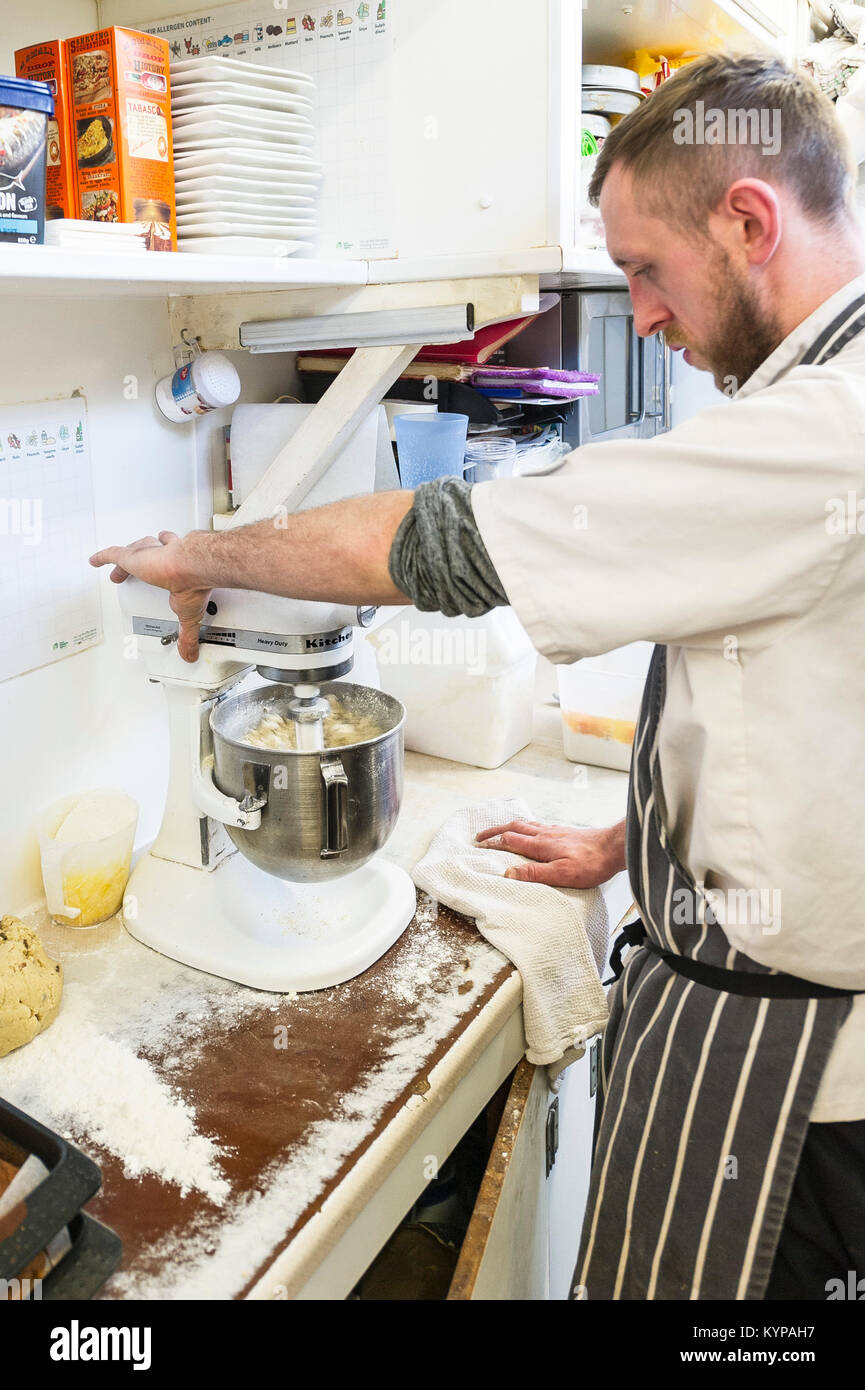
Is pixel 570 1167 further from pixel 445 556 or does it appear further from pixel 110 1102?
pixel 445 556

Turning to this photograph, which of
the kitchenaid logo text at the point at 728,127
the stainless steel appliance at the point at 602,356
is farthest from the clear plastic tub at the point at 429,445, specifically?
the kitchenaid logo text at the point at 728,127

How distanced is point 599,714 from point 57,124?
110 centimetres

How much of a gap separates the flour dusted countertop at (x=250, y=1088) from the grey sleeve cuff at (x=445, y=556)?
1.53 ft

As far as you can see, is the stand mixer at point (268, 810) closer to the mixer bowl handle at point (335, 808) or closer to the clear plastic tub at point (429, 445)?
the mixer bowl handle at point (335, 808)

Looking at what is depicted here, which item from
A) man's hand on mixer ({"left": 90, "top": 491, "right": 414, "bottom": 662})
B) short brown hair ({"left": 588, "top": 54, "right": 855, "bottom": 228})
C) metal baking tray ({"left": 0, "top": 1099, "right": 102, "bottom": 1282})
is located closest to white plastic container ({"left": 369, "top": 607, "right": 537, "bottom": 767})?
man's hand on mixer ({"left": 90, "top": 491, "right": 414, "bottom": 662})

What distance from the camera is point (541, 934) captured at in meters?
1.25

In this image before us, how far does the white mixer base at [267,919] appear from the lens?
1.17 m

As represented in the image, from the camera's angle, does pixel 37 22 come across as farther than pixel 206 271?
Yes

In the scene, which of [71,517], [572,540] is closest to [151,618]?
[71,517]

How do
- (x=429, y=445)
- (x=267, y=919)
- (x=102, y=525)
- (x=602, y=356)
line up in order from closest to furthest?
(x=267, y=919) < (x=102, y=525) < (x=429, y=445) < (x=602, y=356)

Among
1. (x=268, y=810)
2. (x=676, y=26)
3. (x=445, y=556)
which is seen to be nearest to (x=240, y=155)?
(x=445, y=556)

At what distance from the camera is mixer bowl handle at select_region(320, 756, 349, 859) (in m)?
1.12

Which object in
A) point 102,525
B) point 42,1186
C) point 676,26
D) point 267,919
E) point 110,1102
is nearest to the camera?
point 42,1186

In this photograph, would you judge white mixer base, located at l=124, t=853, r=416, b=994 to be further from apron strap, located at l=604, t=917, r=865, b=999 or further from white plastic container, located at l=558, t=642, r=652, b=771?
white plastic container, located at l=558, t=642, r=652, b=771
